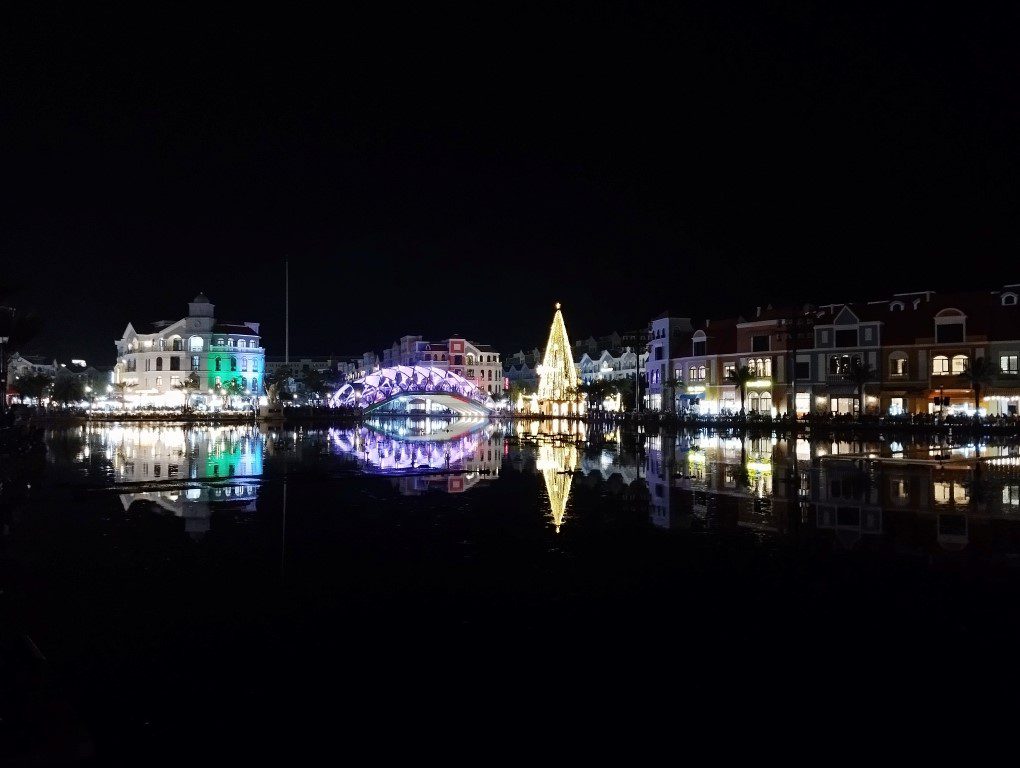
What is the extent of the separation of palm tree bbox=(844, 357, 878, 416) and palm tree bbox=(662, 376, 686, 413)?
17.0 metres

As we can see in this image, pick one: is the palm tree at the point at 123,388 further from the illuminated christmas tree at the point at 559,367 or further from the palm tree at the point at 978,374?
the palm tree at the point at 978,374

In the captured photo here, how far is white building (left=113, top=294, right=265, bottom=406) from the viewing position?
100 meters

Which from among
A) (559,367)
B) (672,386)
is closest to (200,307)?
(559,367)

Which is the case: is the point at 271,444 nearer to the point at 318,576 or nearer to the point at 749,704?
the point at 318,576

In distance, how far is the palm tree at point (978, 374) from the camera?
5016 cm

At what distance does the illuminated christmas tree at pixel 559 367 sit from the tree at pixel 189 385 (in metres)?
42.4

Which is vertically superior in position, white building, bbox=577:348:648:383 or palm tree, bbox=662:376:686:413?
white building, bbox=577:348:648:383

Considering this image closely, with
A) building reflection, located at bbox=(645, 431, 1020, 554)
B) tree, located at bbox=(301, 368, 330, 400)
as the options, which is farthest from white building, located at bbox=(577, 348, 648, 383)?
building reflection, located at bbox=(645, 431, 1020, 554)

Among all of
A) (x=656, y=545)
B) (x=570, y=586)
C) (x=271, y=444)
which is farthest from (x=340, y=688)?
(x=271, y=444)

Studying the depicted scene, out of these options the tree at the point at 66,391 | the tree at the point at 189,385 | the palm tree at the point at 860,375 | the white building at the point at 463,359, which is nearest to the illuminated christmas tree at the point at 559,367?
the palm tree at the point at 860,375

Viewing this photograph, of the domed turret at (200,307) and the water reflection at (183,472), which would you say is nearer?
the water reflection at (183,472)

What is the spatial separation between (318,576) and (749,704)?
6439 millimetres

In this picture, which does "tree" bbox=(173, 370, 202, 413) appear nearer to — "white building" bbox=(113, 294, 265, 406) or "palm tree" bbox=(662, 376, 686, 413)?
"white building" bbox=(113, 294, 265, 406)

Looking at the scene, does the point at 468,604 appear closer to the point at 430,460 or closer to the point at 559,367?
the point at 430,460
